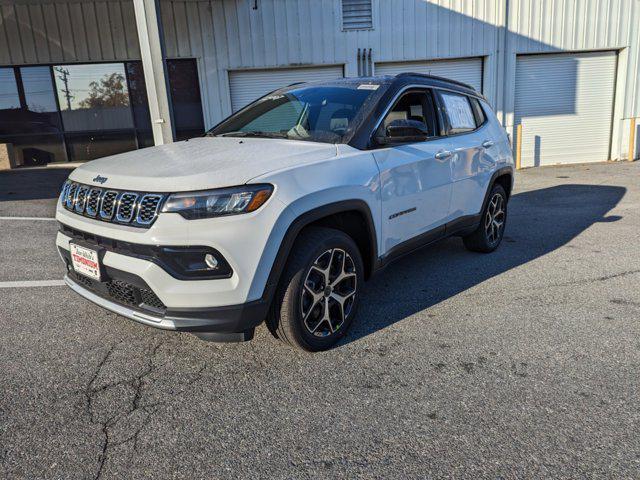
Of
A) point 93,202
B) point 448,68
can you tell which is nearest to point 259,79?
point 448,68

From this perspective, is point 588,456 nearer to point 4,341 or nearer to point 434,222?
point 434,222

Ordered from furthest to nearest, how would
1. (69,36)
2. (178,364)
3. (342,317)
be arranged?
(69,36)
(342,317)
(178,364)

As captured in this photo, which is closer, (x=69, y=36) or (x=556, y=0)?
(x=69, y=36)

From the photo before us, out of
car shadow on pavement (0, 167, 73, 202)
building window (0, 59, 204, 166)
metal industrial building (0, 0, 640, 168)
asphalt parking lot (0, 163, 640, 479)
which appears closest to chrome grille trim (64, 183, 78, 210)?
asphalt parking lot (0, 163, 640, 479)

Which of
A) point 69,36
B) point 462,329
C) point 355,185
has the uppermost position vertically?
point 69,36

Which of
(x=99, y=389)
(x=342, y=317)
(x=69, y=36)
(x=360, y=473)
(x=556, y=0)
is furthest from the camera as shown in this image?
(x=556, y=0)

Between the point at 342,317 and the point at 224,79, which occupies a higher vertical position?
the point at 224,79

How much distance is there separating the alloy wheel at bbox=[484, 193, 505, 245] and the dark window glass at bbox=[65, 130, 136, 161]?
988cm

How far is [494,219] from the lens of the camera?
5.26 meters

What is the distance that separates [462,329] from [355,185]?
4.25 ft

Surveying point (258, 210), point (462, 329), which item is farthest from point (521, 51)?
point (258, 210)

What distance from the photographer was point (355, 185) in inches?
120

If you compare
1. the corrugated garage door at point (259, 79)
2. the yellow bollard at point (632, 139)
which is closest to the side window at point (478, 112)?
the corrugated garage door at point (259, 79)

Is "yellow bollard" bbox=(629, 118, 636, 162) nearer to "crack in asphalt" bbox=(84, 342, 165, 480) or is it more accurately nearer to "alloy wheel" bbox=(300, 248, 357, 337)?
"alloy wheel" bbox=(300, 248, 357, 337)
